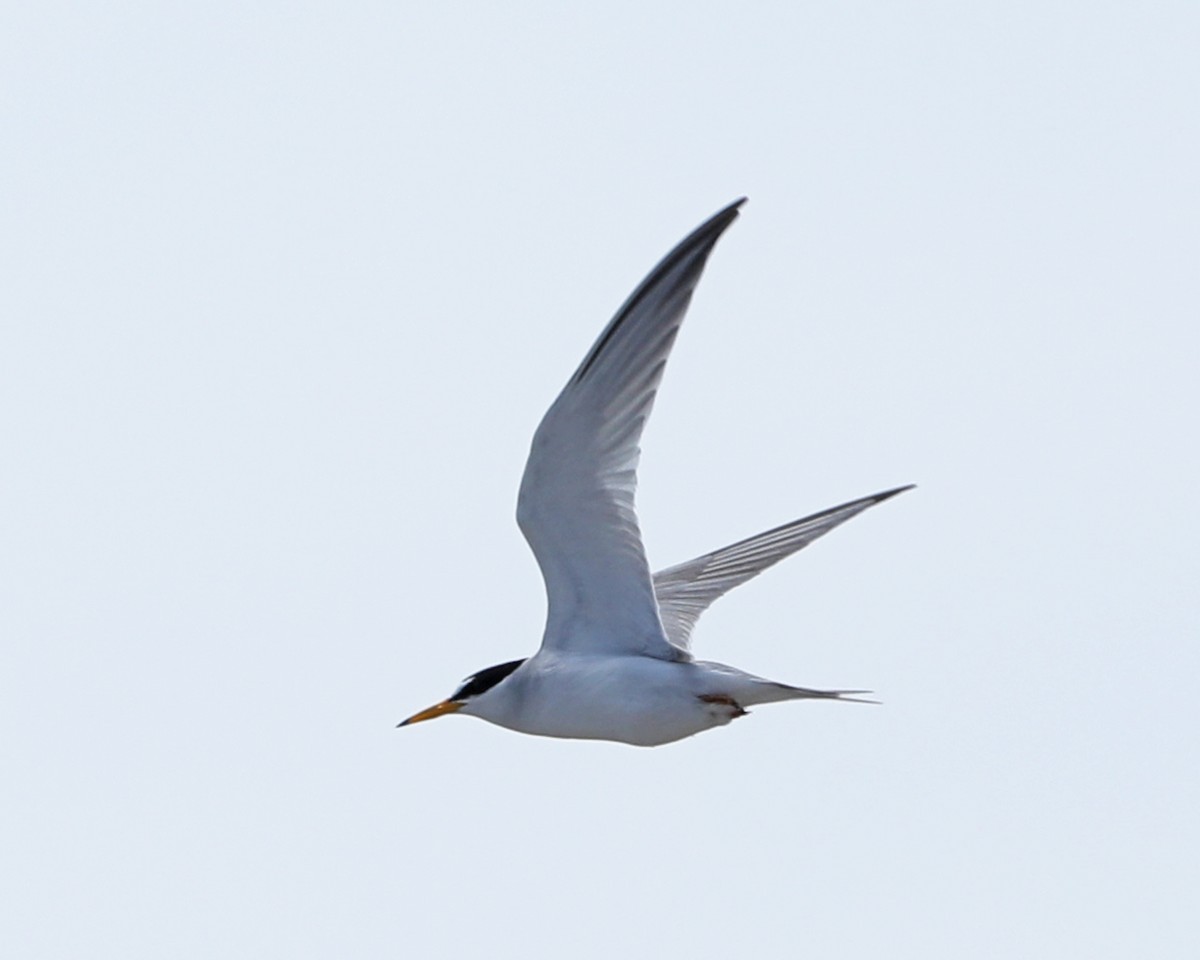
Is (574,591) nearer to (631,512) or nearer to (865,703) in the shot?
(631,512)

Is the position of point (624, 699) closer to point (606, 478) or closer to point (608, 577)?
point (608, 577)

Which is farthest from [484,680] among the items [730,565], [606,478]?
[730,565]

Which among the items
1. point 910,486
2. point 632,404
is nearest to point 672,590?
point 910,486

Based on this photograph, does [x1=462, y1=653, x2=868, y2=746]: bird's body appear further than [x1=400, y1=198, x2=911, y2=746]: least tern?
Yes

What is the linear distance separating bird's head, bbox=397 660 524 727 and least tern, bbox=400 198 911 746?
69 mm

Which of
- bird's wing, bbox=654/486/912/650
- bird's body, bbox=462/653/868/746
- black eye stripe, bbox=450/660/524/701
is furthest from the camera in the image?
bird's wing, bbox=654/486/912/650

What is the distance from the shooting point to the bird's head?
13.1 metres

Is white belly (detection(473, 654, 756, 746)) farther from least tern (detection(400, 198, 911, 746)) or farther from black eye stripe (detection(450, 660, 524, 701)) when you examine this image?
black eye stripe (detection(450, 660, 524, 701))

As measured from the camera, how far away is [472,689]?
13156mm

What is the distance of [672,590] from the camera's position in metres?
15.5

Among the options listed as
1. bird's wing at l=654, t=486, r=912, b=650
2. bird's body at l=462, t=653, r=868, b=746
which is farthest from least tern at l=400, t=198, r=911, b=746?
bird's wing at l=654, t=486, r=912, b=650

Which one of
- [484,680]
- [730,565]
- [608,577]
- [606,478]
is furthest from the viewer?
[730,565]

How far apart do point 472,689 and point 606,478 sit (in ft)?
5.78

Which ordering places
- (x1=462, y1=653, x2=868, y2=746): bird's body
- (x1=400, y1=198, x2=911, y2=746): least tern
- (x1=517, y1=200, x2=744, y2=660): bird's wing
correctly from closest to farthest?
1. (x1=517, y1=200, x2=744, y2=660): bird's wing
2. (x1=400, y1=198, x2=911, y2=746): least tern
3. (x1=462, y1=653, x2=868, y2=746): bird's body
